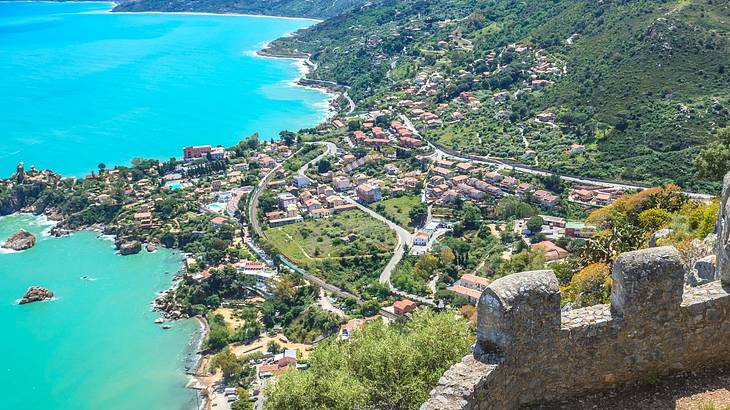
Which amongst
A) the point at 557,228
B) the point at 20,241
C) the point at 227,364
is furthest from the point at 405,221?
the point at 20,241

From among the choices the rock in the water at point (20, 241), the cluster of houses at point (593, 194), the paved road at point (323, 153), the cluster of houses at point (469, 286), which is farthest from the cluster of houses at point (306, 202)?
the cluster of houses at point (469, 286)

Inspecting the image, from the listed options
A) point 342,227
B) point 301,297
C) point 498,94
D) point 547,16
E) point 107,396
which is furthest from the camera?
point 547,16

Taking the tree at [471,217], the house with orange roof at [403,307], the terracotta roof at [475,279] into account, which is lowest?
the tree at [471,217]

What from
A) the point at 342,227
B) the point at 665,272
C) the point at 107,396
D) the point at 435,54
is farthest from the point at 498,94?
the point at 665,272

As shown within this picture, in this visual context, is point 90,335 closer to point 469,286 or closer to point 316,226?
point 316,226

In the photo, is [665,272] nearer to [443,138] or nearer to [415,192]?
[415,192]

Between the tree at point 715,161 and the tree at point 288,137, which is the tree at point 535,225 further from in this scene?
the tree at point 288,137

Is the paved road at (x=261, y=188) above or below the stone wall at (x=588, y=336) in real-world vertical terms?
below
